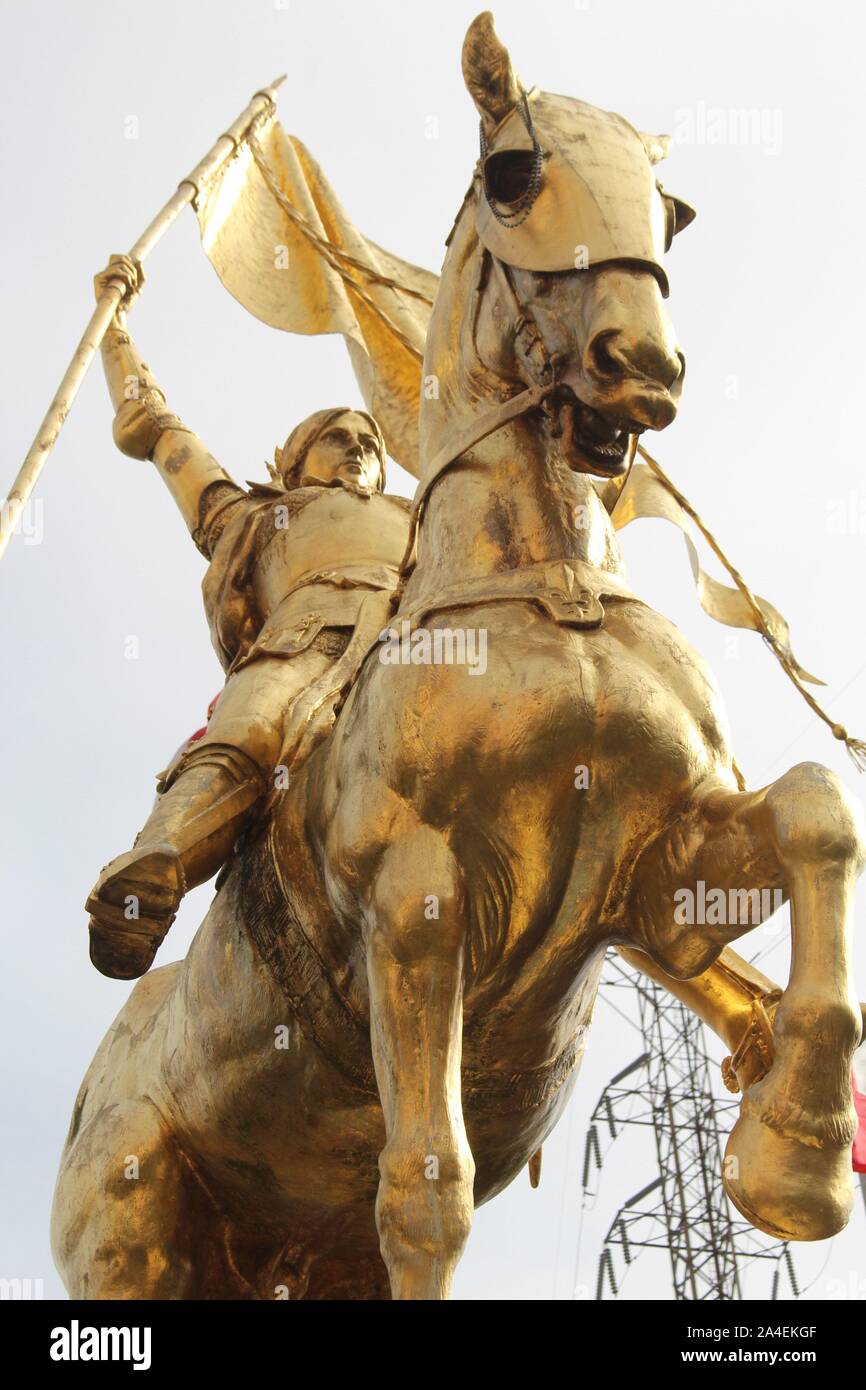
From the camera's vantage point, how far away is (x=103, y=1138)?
229 inches

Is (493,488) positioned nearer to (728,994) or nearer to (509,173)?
(509,173)

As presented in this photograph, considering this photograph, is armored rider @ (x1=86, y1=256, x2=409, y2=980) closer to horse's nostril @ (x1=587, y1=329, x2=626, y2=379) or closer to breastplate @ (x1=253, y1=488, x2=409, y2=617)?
breastplate @ (x1=253, y1=488, x2=409, y2=617)

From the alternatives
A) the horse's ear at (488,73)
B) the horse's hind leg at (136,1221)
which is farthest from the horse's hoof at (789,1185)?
the horse's ear at (488,73)

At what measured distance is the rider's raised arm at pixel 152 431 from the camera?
24.7 feet

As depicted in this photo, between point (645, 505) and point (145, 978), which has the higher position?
point (645, 505)

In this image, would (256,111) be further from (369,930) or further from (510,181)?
(369,930)

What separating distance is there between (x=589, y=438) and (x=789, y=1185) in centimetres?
184

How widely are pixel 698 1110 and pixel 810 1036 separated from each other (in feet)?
49.4

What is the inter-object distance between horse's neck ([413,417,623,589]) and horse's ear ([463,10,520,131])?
2.65ft

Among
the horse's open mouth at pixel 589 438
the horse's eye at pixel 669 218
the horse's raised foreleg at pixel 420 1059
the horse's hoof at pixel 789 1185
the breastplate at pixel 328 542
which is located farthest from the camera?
the breastplate at pixel 328 542

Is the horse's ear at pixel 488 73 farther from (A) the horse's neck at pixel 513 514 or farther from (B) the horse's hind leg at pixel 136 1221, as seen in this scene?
(B) the horse's hind leg at pixel 136 1221

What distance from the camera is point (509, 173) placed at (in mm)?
4730

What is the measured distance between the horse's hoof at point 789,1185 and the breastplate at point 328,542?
3.13 metres
